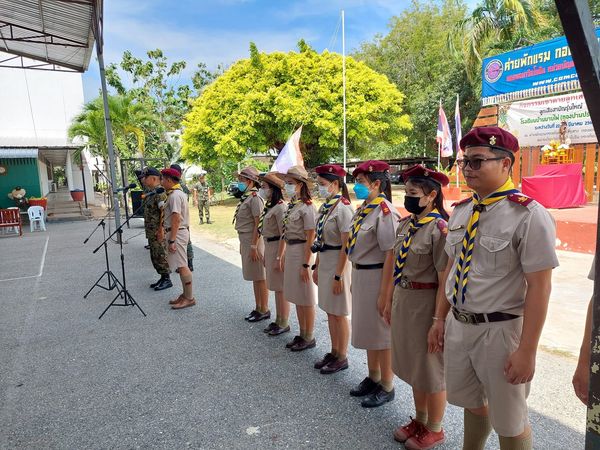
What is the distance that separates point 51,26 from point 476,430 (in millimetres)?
10392

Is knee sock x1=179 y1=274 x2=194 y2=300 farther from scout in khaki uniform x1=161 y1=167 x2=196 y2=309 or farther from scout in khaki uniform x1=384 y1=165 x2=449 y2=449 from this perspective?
scout in khaki uniform x1=384 y1=165 x2=449 y2=449

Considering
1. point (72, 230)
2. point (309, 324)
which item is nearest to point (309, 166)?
point (72, 230)

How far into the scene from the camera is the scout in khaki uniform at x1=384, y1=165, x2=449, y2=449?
7.87 feet

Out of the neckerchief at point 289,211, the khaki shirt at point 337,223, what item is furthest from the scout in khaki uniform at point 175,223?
the khaki shirt at point 337,223

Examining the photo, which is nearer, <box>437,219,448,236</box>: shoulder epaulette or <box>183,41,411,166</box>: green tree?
<box>437,219,448,236</box>: shoulder epaulette

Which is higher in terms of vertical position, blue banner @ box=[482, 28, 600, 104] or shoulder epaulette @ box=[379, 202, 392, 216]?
blue banner @ box=[482, 28, 600, 104]

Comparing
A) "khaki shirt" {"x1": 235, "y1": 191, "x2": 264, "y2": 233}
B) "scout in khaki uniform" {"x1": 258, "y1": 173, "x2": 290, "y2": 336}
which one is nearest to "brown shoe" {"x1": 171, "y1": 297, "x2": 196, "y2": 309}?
"khaki shirt" {"x1": 235, "y1": 191, "x2": 264, "y2": 233}

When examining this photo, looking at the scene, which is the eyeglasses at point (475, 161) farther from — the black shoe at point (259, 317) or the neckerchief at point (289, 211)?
the black shoe at point (259, 317)

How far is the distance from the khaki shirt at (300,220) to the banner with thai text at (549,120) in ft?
35.9

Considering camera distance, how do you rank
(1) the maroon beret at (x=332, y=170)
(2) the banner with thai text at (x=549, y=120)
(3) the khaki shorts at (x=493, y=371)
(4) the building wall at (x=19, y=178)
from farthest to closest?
(4) the building wall at (x=19, y=178) → (2) the banner with thai text at (x=549, y=120) → (1) the maroon beret at (x=332, y=170) → (3) the khaki shorts at (x=493, y=371)

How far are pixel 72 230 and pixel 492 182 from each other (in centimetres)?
1475

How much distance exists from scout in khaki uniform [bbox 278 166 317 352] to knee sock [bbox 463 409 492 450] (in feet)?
6.22

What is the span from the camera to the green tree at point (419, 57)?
2661cm

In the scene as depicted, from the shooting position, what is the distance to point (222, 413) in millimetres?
2975
